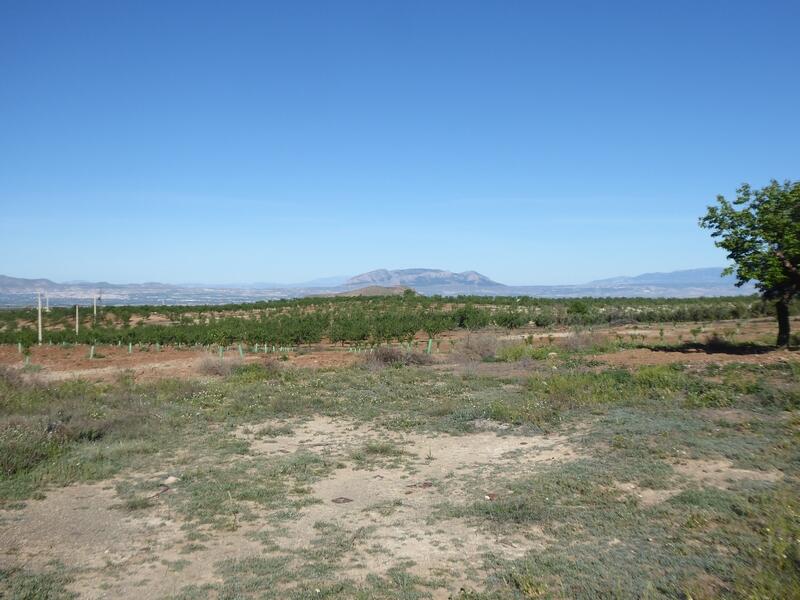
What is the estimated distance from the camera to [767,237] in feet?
67.4

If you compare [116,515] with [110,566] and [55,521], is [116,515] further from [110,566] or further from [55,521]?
A: [110,566]

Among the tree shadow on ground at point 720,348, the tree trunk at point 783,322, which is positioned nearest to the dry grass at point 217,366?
the tree shadow on ground at point 720,348

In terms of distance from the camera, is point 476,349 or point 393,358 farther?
point 476,349

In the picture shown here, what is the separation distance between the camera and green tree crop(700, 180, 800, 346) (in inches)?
787

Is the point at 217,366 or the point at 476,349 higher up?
the point at 476,349

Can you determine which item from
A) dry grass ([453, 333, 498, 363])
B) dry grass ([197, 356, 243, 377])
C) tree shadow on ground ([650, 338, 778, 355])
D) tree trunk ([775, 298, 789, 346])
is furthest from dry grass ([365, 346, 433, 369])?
tree trunk ([775, 298, 789, 346])

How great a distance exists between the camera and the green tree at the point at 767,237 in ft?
65.6

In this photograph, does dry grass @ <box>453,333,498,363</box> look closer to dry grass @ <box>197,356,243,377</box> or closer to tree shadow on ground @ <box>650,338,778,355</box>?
tree shadow on ground @ <box>650,338,778,355</box>

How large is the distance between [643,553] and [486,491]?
2.96m

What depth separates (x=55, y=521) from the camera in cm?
795

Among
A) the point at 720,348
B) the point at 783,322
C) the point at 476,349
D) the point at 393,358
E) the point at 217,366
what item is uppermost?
the point at 783,322

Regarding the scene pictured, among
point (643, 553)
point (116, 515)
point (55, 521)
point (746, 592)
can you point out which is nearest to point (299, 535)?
point (116, 515)

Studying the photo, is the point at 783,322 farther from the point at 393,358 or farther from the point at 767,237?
the point at 393,358

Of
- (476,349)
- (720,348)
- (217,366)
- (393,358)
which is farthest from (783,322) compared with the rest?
(217,366)
